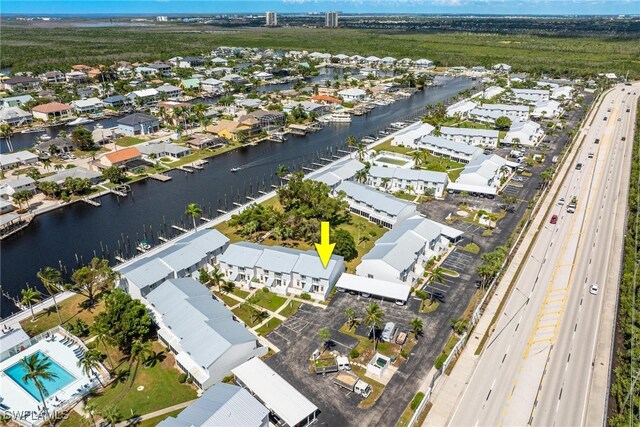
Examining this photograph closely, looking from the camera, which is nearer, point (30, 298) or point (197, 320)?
point (197, 320)

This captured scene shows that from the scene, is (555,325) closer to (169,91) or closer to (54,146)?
(54,146)

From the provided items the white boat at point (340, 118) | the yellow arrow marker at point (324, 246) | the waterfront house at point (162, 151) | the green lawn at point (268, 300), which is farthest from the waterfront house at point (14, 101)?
the green lawn at point (268, 300)

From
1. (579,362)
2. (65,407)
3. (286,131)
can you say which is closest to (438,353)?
(579,362)

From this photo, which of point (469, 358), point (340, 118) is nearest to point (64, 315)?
point (469, 358)

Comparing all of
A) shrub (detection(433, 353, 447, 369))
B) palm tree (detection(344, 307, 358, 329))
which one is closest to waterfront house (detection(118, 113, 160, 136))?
palm tree (detection(344, 307, 358, 329))

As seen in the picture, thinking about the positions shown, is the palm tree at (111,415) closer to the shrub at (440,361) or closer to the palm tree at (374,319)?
the palm tree at (374,319)
